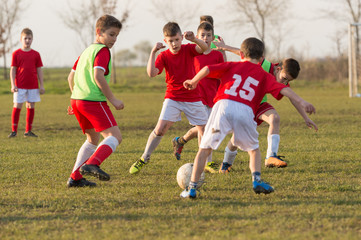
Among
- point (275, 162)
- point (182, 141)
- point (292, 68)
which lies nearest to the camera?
point (292, 68)

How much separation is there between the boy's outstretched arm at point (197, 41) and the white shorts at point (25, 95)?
17.8ft

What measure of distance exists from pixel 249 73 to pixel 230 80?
6.8 inches

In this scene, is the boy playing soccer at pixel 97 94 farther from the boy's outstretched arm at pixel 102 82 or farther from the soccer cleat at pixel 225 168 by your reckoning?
the soccer cleat at pixel 225 168

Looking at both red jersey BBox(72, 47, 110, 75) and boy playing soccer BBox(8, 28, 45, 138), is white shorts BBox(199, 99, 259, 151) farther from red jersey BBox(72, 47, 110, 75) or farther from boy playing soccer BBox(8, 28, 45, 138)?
boy playing soccer BBox(8, 28, 45, 138)

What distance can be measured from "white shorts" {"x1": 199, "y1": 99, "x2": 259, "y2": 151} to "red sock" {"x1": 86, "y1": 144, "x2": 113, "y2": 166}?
1.08m

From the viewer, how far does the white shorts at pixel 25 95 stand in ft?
33.5

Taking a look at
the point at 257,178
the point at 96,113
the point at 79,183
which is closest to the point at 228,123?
the point at 257,178

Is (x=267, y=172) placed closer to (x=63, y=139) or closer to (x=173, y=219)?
(x=173, y=219)

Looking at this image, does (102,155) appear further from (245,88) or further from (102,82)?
(245,88)

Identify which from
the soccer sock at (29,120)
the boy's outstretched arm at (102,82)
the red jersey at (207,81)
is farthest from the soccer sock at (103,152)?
the soccer sock at (29,120)

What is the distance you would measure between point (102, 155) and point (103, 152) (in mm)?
33

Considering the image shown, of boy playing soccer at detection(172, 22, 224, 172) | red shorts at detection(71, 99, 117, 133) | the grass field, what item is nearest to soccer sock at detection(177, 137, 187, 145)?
boy playing soccer at detection(172, 22, 224, 172)

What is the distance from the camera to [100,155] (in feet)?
16.5

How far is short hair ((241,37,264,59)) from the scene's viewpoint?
4539mm
